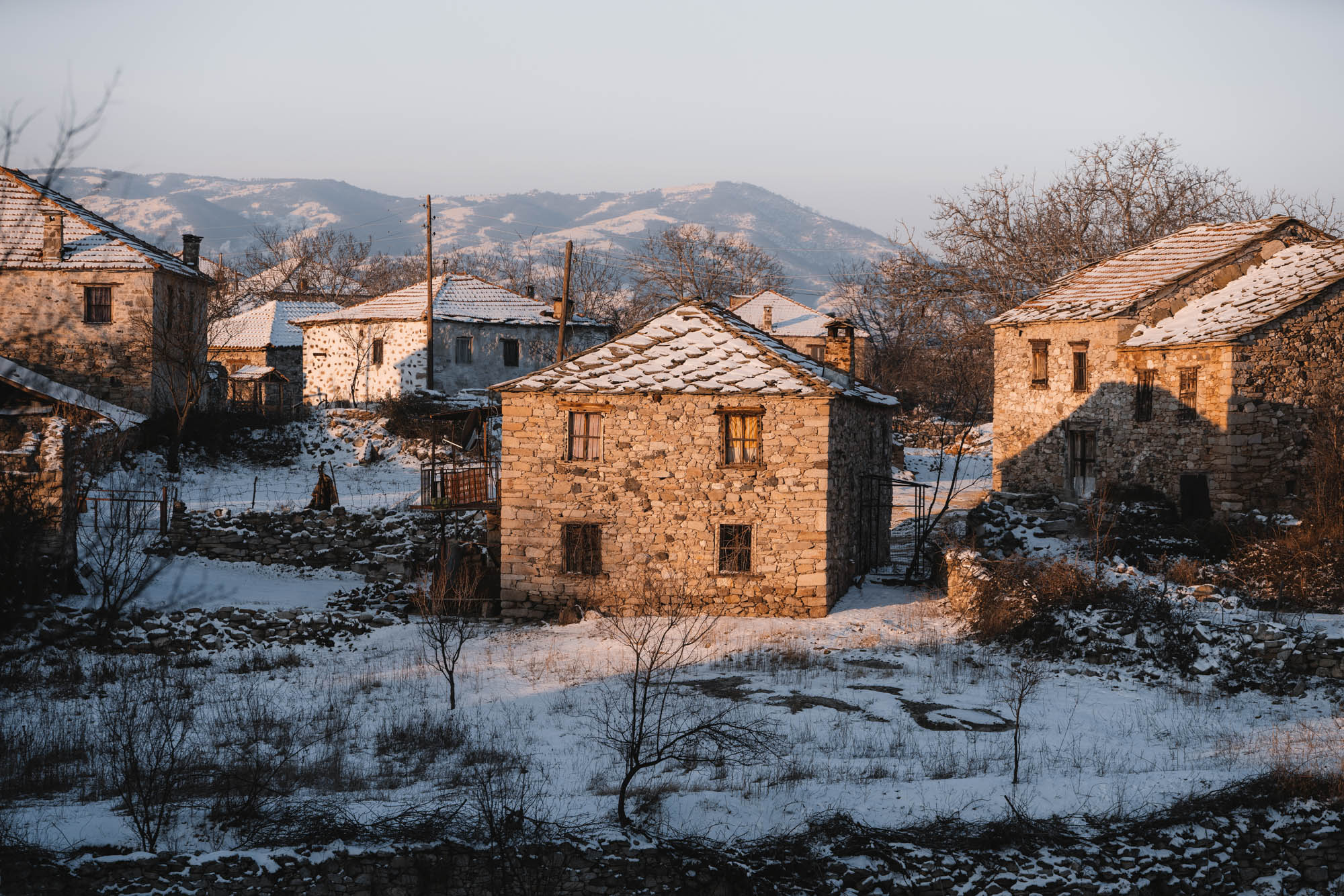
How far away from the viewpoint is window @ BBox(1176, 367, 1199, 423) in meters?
25.4

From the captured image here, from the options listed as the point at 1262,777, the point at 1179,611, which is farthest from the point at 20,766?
the point at 1179,611

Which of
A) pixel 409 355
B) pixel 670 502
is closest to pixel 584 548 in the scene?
pixel 670 502

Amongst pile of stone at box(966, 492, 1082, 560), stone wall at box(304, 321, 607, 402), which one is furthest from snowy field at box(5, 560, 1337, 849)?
stone wall at box(304, 321, 607, 402)

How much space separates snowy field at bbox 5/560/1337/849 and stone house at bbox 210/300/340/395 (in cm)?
3164

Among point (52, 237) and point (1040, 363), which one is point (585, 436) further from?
point (52, 237)

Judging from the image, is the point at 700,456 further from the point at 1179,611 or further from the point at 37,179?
the point at 37,179

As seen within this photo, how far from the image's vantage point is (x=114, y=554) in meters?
22.1

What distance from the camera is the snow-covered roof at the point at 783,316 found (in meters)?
51.6

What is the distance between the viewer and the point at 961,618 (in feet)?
64.6

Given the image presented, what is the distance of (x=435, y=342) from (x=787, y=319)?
19733 millimetres

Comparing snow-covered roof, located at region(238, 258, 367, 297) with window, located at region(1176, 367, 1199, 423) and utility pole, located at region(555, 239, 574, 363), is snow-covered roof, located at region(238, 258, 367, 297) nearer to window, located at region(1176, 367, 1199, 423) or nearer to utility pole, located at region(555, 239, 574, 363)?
utility pole, located at region(555, 239, 574, 363)

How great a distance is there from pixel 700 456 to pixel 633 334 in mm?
3396

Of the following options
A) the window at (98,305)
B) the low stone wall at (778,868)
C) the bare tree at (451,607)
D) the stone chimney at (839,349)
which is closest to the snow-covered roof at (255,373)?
the window at (98,305)

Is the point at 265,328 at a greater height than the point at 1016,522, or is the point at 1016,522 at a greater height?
the point at 265,328
